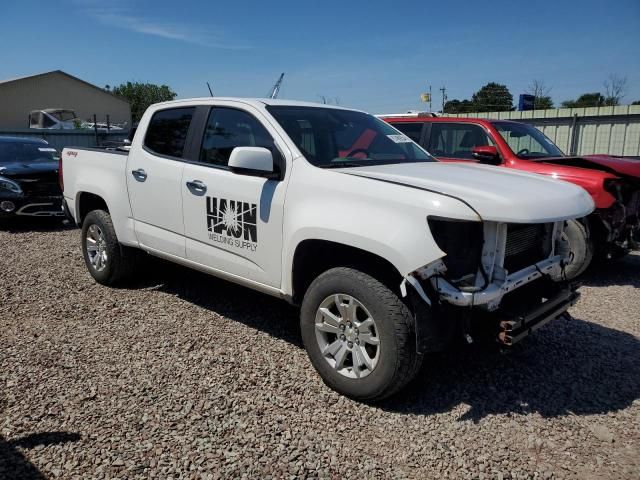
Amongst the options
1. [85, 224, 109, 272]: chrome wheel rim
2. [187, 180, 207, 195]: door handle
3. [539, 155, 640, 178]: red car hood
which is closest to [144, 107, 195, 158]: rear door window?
[187, 180, 207, 195]: door handle

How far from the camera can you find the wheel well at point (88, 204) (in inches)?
217

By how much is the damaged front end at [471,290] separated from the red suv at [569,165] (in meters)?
2.85

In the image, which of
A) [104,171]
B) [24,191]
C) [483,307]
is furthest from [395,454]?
[24,191]

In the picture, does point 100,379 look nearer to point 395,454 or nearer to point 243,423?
point 243,423

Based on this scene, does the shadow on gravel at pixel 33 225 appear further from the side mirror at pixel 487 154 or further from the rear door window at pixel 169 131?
the side mirror at pixel 487 154

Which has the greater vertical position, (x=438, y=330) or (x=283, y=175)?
(x=283, y=175)

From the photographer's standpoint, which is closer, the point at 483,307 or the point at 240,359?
the point at 483,307

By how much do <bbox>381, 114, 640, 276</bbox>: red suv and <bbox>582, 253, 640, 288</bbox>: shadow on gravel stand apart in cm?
42

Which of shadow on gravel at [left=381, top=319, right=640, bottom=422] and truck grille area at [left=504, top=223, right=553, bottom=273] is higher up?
truck grille area at [left=504, top=223, right=553, bottom=273]

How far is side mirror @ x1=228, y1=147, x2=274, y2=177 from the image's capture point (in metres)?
3.37

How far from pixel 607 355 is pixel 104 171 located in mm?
4829

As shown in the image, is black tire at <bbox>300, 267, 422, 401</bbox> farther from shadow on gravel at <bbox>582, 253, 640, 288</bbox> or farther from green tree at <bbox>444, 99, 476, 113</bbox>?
green tree at <bbox>444, 99, 476, 113</bbox>

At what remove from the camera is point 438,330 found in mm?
2924

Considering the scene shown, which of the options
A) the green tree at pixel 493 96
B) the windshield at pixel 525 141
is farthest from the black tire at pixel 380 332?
the green tree at pixel 493 96
